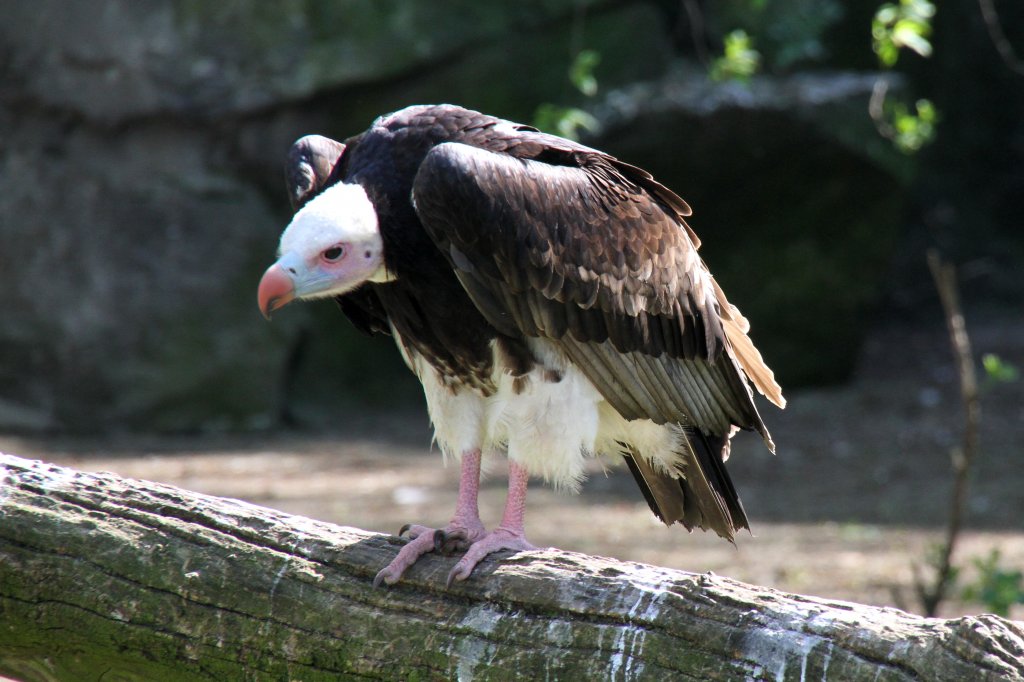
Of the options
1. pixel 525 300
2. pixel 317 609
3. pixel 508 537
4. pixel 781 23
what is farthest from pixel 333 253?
pixel 781 23

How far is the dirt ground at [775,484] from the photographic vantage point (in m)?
5.35

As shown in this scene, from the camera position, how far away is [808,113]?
7.49 meters

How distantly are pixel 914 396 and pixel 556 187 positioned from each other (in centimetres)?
570

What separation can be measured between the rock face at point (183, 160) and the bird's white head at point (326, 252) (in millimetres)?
4622

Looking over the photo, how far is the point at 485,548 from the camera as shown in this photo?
8.45ft

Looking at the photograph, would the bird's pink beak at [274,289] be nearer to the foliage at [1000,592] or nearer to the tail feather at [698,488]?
the tail feather at [698,488]

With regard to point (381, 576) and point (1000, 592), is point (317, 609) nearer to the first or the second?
point (381, 576)

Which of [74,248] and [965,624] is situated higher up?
[74,248]

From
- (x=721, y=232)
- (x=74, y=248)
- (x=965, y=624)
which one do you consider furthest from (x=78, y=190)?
(x=965, y=624)

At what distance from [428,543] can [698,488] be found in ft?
3.29

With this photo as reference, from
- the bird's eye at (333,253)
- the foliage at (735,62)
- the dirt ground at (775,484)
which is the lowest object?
the dirt ground at (775,484)

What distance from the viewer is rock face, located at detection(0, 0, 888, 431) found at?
712cm

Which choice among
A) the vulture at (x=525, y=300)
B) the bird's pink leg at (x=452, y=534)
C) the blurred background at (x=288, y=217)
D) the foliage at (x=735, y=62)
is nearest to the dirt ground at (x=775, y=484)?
the blurred background at (x=288, y=217)

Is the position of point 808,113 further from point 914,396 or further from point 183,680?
point 183,680
